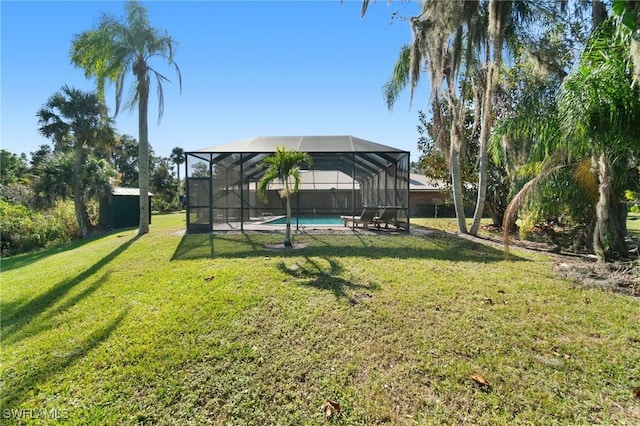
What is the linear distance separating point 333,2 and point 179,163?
43.4 meters

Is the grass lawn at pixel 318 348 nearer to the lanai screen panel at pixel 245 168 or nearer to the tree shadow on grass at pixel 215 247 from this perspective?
the tree shadow on grass at pixel 215 247

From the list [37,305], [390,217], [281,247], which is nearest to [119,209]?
[281,247]

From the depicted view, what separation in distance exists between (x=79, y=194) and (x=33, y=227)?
2.08 m

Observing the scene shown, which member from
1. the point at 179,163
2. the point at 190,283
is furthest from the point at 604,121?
the point at 179,163

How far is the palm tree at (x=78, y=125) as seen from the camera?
13055 mm

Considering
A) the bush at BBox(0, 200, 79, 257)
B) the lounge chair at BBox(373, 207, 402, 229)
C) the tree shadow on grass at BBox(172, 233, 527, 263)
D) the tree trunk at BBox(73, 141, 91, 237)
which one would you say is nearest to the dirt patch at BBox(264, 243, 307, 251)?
the tree shadow on grass at BBox(172, 233, 527, 263)

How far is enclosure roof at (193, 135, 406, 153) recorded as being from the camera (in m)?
10.0

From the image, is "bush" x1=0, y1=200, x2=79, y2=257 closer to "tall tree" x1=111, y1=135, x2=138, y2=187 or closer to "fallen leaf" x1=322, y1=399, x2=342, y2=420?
"fallen leaf" x1=322, y1=399, x2=342, y2=420

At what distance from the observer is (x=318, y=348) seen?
2984 mm

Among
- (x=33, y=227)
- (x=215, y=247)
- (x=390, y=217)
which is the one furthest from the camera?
(x=33, y=227)

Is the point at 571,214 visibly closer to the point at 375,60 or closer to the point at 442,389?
the point at 442,389

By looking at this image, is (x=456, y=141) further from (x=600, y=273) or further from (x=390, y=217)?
(x=600, y=273)

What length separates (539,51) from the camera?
23.6 ft

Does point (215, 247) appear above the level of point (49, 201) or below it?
below
